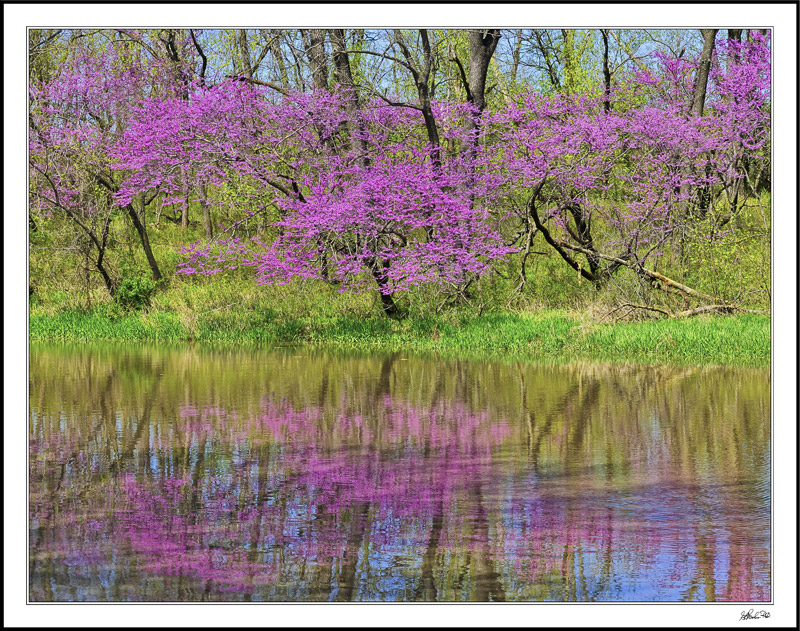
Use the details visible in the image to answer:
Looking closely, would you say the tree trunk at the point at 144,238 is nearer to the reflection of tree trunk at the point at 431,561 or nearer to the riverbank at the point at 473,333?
the riverbank at the point at 473,333

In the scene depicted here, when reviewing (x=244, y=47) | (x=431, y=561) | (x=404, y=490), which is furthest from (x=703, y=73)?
(x=431, y=561)

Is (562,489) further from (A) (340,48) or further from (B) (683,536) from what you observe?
(A) (340,48)

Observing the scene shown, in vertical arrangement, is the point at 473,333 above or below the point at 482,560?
above

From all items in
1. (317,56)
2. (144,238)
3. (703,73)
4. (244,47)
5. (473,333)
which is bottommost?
(473,333)

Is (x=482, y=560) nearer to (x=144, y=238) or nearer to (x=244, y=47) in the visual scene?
(x=144, y=238)

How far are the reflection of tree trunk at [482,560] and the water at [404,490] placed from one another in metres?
0.02

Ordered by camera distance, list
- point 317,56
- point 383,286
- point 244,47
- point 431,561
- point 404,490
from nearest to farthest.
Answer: point 431,561 → point 404,490 → point 383,286 → point 317,56 → point 244,47

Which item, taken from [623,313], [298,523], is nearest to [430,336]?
[623,313]

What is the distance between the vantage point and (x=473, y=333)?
22.0 meters

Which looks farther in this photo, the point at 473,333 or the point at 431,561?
the point at 473,333

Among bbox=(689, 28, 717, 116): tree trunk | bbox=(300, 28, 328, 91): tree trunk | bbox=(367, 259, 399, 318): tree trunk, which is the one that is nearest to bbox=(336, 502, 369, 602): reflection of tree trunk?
bbox=(367, 259, 399, 318): tree trunk

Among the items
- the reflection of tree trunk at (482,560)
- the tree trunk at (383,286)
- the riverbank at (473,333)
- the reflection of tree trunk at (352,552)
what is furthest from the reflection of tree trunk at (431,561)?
the tree trunk at (383,286)

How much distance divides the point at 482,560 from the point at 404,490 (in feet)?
7.10

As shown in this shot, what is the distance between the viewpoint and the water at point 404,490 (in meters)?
6.73
